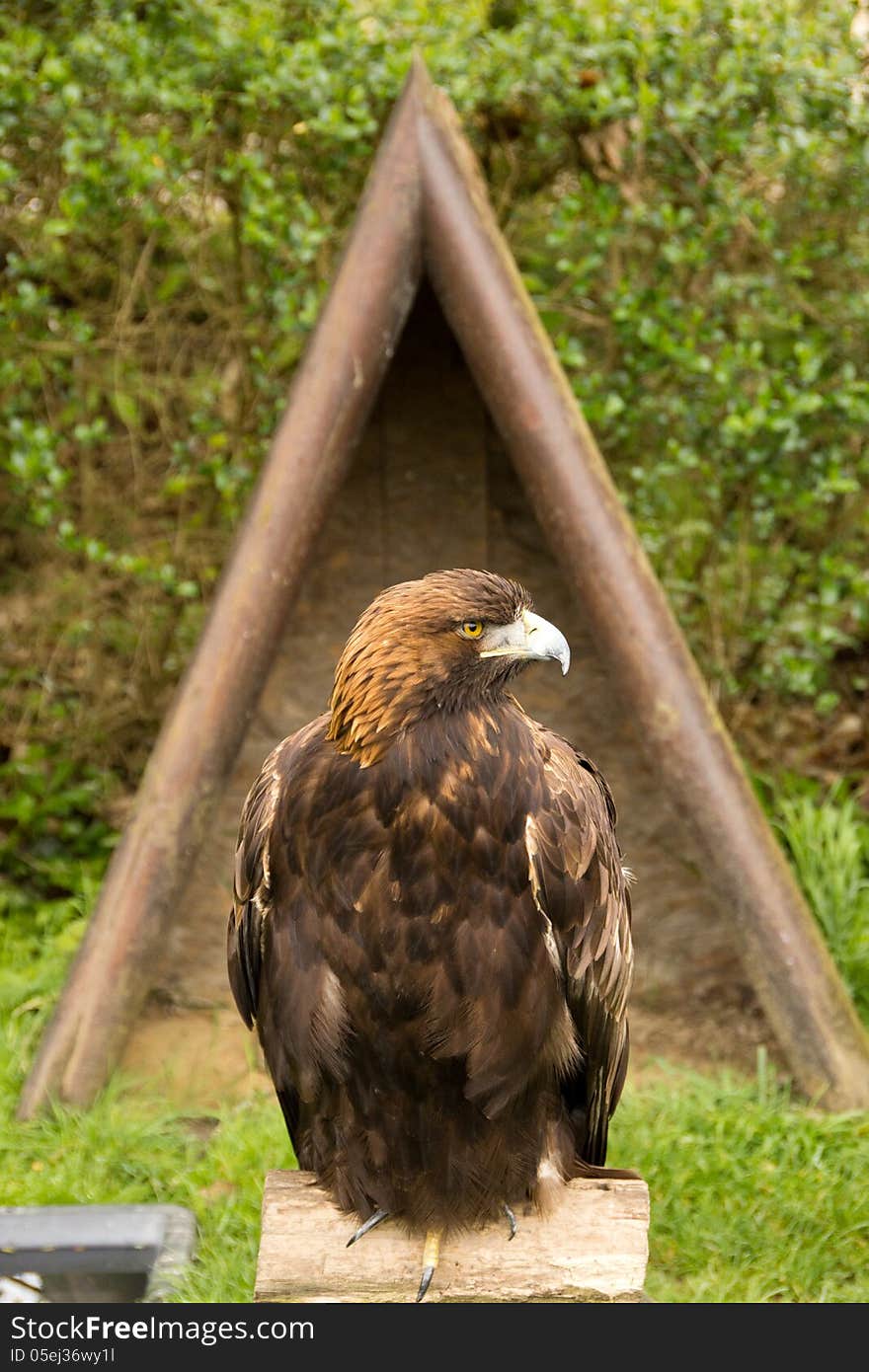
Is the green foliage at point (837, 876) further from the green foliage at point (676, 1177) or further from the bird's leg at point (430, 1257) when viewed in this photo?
the bird's leg at point (430, 1257)

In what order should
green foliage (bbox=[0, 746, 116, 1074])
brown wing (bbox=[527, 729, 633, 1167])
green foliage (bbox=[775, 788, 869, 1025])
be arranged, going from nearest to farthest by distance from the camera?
1. brown wing (bbox=[527, 729, 633, 1167])
2. green foliage (bbox=[775, 788, 869, 1025])
3. green foliage (bbox=[0, 746, 116, 1074])

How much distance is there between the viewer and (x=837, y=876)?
4.24 meters

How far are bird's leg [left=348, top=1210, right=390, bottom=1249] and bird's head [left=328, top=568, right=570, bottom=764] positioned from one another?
920 millimetres

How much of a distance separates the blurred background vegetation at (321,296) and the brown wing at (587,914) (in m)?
1.75

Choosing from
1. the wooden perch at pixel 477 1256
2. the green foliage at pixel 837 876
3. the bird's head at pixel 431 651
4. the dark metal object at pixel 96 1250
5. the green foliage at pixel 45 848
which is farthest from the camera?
the green foliage at pixel 45 848

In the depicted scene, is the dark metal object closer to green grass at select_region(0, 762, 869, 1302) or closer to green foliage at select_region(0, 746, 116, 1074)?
green grass at select_region(0, 762, 869, 1302)

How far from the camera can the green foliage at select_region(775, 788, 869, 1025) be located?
4.10 meters

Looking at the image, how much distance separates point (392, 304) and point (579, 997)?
1761mm

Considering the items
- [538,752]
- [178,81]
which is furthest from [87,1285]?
[178,81]

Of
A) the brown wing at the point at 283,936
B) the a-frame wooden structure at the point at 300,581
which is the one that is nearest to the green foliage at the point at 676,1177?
the a-frame wooden structure at the point at 300,581

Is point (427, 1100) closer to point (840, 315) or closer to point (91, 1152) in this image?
point (91, 1152)

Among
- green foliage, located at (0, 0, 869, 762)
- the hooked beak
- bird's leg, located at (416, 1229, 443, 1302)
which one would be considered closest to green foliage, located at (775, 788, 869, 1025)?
green foliage, located at (0, 0, 869, 762)

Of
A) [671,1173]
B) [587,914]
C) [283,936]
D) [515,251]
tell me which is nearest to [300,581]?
[283,936]

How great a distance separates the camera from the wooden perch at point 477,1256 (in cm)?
243
